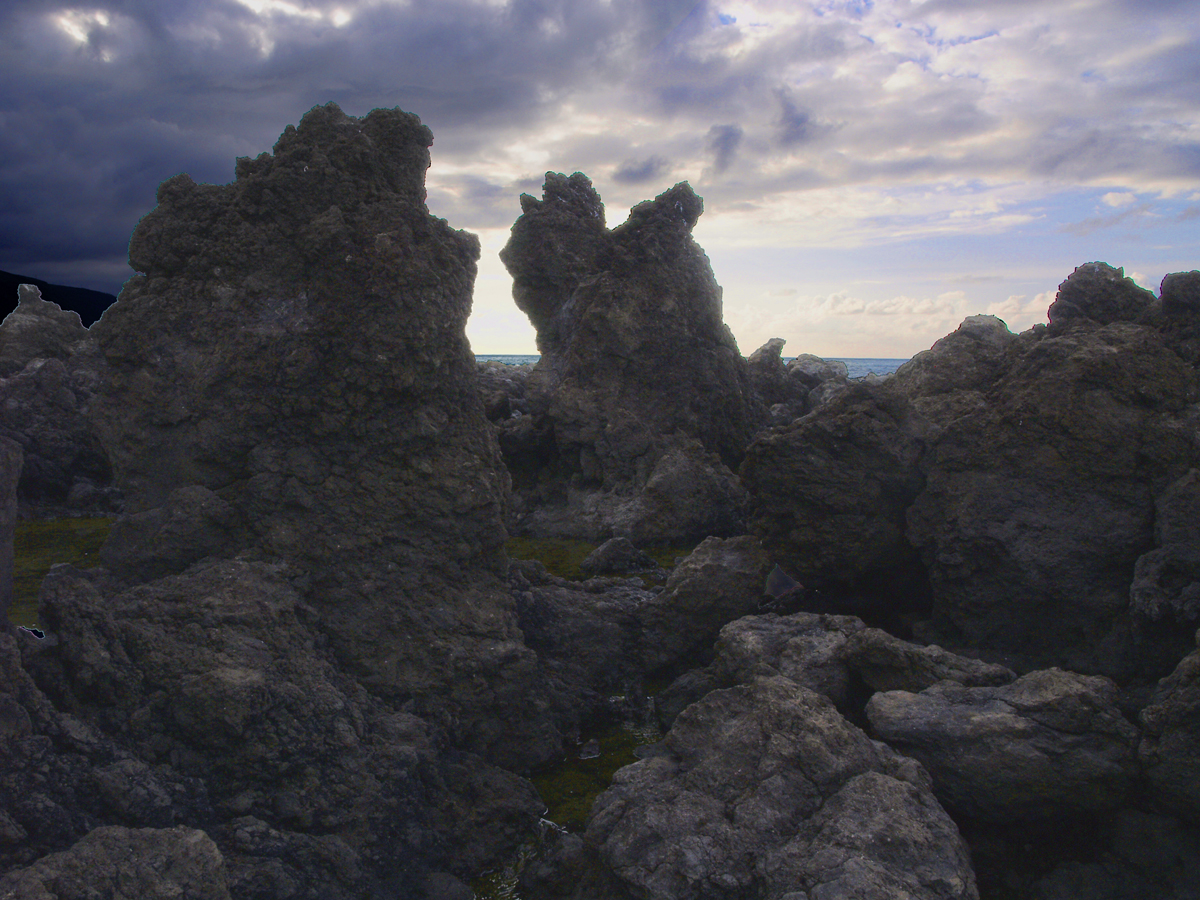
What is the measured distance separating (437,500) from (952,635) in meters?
5.22

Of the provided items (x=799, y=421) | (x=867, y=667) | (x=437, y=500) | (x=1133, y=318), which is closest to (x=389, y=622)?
(x=437, y=500)

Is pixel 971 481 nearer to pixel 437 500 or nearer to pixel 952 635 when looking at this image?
pixel 952 635

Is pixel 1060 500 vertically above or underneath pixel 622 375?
underneath

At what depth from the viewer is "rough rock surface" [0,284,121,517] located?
651 inches

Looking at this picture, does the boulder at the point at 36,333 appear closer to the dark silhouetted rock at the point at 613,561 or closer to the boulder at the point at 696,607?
the dark silhouetted rock at the point at 613,561

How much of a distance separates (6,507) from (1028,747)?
638 cm

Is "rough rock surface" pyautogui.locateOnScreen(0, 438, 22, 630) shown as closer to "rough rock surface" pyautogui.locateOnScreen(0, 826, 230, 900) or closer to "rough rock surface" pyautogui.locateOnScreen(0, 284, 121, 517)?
"rough rock surface" pyautogui.locateOnScreen(0, 826, 230, 900)

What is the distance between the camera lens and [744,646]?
727 centimetres

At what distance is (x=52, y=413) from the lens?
679 inches


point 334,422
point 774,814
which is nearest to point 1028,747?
point 774,814

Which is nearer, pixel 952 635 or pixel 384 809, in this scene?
pixel 384 809

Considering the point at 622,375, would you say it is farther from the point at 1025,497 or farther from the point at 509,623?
the point at 509,623

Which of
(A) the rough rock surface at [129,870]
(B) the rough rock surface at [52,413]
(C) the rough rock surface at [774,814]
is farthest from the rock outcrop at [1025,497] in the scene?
(B) the rough rock surface at [52,413]

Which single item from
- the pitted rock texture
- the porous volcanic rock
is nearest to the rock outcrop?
the pitted rock texture
